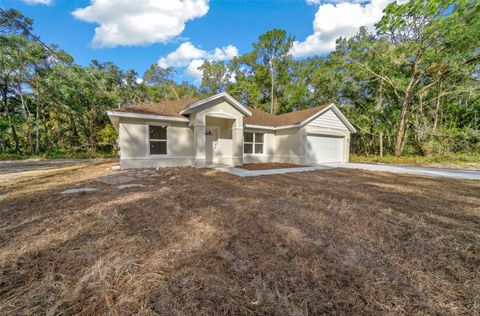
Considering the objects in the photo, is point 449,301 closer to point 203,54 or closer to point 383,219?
point 383,219

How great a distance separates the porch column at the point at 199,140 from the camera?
9.24 m

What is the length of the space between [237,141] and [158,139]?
4130 millimetres

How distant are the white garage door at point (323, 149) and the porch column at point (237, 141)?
4693mm

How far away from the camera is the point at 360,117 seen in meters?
18.2

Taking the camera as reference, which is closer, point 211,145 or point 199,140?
point 199,140

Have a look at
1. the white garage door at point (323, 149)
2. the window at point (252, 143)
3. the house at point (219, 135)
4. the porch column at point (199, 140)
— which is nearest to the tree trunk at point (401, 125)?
the house at point (219, 135)

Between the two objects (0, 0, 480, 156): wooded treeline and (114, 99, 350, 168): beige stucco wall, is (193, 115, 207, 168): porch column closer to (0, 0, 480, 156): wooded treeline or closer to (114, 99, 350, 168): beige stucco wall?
(114, 99, 350, 168): beige stucco wall

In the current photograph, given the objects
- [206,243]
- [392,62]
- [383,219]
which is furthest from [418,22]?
[206,243]

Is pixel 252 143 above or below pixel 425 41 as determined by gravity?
below

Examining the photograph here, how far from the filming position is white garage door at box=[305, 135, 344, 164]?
12430 mm

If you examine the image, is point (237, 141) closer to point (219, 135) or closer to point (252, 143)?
point (219, 135)

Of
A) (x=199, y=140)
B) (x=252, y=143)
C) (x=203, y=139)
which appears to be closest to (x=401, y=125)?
(x=252, y=143)

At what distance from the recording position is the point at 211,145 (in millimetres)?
11039

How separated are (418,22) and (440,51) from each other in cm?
264
